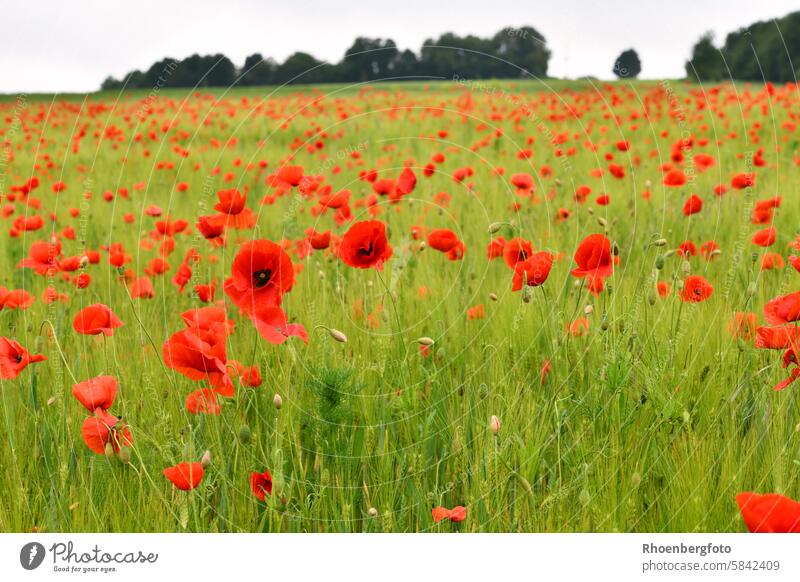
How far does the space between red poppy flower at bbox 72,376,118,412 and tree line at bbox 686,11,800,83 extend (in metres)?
1.85

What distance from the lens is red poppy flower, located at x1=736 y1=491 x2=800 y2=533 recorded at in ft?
3.73

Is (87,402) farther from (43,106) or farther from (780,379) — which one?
Result: (43,106)

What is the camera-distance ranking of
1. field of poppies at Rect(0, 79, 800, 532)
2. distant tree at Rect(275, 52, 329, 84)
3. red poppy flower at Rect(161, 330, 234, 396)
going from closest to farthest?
1. red poppy flower at Rect(161, 330, 234, 396)
2. field of poppies at Rect(0, 79, 800, 532)
3. distant tree at Rect(275, 52, 329, 84)

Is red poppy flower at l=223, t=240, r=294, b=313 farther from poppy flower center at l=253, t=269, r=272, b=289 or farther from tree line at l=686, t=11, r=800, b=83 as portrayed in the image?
tree line at l=686, t=11, r=800, b=83

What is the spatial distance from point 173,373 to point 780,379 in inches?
56.8

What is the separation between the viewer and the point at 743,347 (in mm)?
1668

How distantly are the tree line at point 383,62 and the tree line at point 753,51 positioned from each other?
21.4 inches

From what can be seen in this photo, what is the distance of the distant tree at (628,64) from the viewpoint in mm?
2240

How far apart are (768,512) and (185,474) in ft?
3.14

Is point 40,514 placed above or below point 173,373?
below

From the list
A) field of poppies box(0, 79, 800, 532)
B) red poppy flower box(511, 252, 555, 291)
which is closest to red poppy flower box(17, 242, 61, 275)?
field of poppies box(0, 79, 800, 532)

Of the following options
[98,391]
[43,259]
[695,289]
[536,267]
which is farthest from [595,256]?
[43,259]
